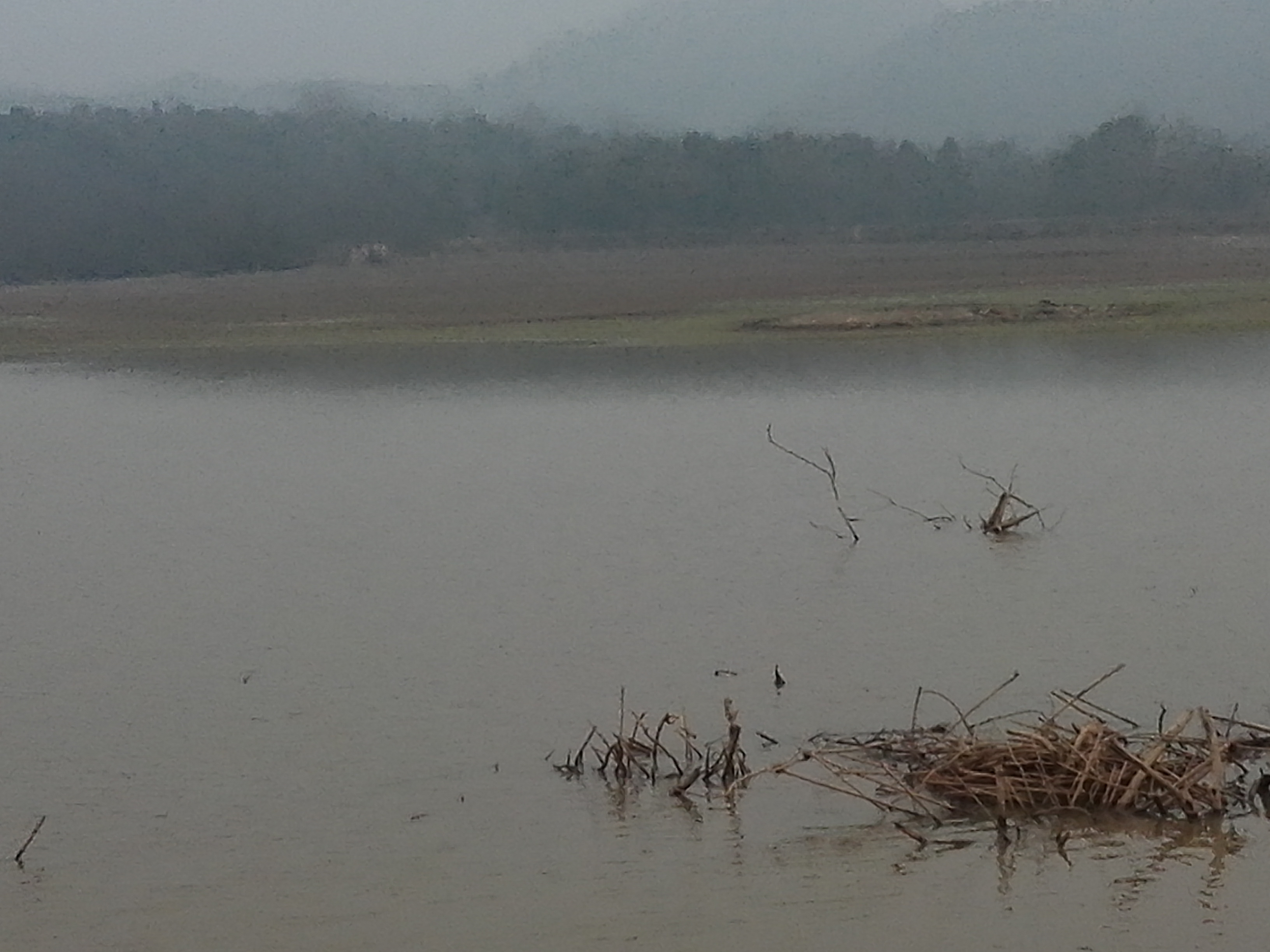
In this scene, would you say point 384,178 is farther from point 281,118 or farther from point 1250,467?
point 1250,467

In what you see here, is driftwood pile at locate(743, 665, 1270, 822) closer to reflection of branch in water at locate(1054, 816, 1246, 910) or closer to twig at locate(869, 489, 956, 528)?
reflection of branch in water at locate(1054, 816, 1246, 910)

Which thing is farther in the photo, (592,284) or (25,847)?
(592,284)

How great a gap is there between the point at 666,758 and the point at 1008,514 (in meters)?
6.16

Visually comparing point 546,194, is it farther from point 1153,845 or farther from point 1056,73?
point 1056,73

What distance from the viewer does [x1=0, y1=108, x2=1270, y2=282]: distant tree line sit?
48469mm

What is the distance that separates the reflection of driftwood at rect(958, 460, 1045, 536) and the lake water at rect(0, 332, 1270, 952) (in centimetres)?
21

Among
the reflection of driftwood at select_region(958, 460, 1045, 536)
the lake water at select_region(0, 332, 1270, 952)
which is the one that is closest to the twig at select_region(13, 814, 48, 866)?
the lake water at select_region(0, 332, 1270, 952)

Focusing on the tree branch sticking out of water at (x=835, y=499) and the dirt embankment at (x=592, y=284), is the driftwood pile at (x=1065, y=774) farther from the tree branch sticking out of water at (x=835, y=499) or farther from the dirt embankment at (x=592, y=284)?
the dirt embankment at (x=592, y=284)

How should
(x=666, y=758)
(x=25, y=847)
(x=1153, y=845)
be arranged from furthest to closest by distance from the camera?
Result: (x=666, y=758) → (x=25, y=847) → (x=1153, y=845)

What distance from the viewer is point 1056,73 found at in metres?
138

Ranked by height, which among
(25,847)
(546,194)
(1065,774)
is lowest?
(25,847)

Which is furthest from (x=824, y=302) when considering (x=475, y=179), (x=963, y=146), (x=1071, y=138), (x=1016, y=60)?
(x=1016, y=60)

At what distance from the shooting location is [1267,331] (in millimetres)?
26578

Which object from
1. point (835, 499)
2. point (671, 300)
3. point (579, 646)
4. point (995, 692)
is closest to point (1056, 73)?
point (671, 300)
